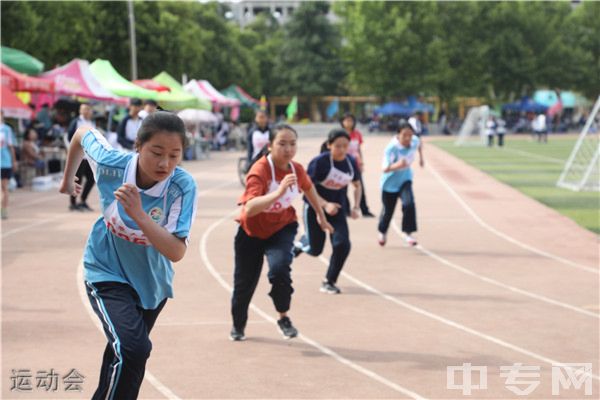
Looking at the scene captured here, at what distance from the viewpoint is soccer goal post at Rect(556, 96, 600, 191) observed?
22.2 meters

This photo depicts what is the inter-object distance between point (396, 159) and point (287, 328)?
16.8ft

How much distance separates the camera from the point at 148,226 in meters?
4.07

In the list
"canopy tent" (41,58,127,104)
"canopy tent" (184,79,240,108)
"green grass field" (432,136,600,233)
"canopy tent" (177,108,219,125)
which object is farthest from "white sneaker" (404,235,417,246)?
"canopy tent" (184,79,240,108)

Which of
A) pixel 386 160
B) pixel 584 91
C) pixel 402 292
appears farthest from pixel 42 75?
pixel 584 91

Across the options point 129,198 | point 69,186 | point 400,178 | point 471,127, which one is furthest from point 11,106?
point 471,127

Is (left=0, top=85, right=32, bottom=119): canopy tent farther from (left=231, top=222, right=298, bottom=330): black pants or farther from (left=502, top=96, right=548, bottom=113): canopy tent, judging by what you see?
(left=502, top=96, right=548, bottom=113): canopy tent

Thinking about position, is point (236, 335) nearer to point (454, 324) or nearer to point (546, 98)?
point (454, 324)

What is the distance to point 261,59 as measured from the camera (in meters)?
92.8

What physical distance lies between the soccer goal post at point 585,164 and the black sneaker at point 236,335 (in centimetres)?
1577

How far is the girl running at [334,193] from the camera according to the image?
917 cm

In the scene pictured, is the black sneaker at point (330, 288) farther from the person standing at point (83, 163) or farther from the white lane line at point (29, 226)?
the person standing at point (83, 163)

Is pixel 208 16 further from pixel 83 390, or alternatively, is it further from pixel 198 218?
pixel 83 390

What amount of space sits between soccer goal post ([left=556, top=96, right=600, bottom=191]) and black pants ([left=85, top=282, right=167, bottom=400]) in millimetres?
18434

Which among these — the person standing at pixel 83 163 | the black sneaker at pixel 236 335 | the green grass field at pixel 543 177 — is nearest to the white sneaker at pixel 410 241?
the green grass field at pixel 543 177
